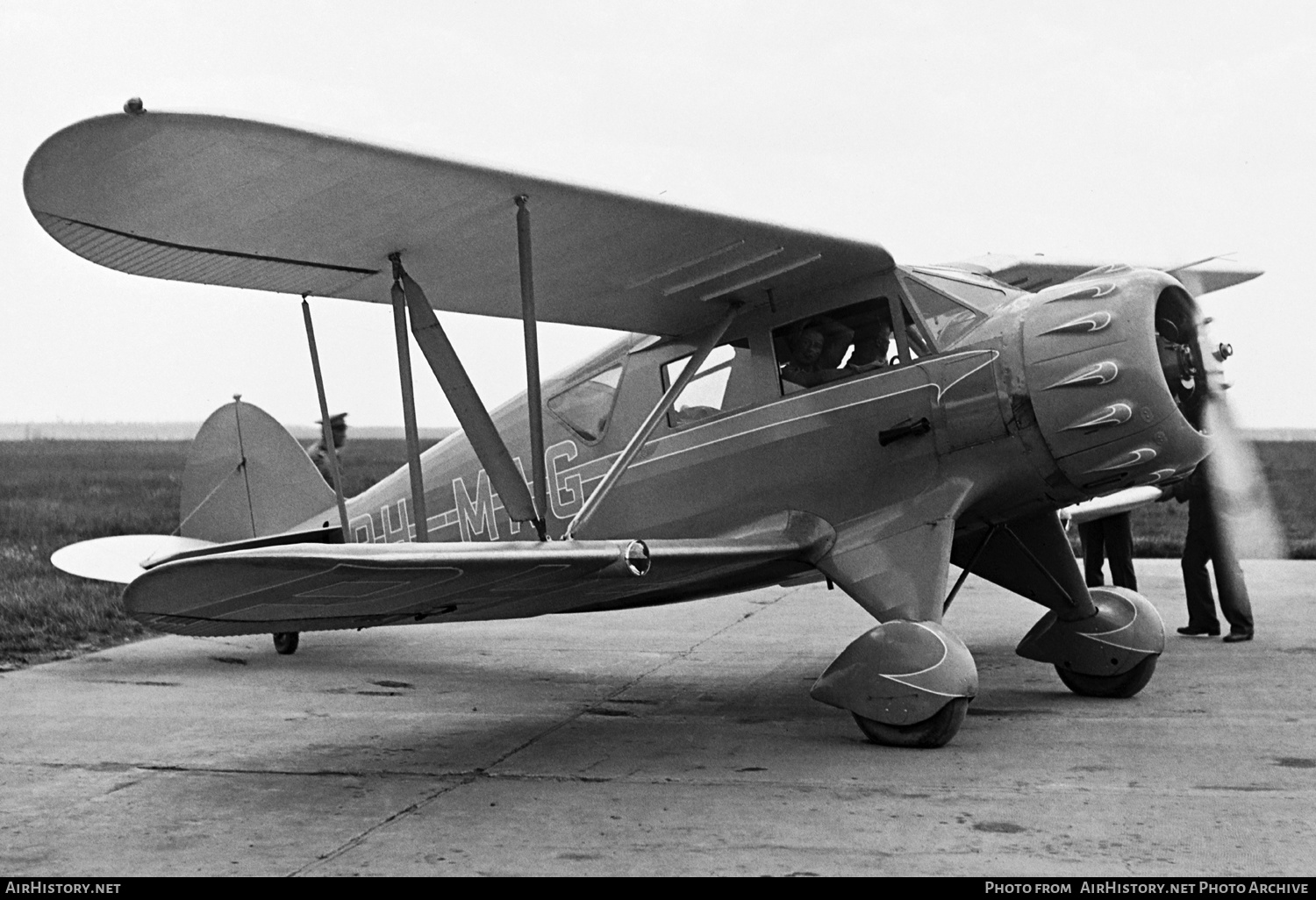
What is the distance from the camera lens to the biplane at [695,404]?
548 cm

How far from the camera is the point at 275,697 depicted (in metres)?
8.26

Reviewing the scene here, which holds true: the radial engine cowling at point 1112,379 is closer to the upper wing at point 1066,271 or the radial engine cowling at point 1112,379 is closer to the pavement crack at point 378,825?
the upper wing at point 1066,271

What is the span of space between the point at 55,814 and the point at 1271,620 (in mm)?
9018

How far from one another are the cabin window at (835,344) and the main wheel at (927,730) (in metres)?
A: 1.84

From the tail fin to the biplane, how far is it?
5.70ft

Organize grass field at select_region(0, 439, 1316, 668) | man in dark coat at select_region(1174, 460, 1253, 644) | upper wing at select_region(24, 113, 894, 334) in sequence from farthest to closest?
grass field at select_region(0, 439, 1316, 668) < man in dark coat at select_region(1174, 460, 1253, 644) < upper wing at select_region(24, 113, 894, 334)

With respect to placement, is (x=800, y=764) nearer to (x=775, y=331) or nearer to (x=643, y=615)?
(x=775, y=331)

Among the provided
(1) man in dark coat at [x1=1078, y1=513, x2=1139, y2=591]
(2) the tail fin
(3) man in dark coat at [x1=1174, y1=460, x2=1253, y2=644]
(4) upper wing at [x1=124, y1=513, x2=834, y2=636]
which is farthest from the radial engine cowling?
(2) the tail fin

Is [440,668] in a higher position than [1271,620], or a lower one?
higher

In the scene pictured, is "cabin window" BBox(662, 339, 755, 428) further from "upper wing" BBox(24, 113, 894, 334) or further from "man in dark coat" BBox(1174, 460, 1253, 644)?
"man in dark coat" BBox(1174, 460, 1253, 644)

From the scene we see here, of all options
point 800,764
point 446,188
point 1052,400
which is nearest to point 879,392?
point 1052,400

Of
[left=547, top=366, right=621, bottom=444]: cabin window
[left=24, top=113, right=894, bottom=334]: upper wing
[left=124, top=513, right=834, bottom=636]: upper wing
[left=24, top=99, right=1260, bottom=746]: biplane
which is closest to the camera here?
[left=24, top=113, right=894, bottom=334]: upper wing

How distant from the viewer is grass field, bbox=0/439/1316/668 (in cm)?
1084
